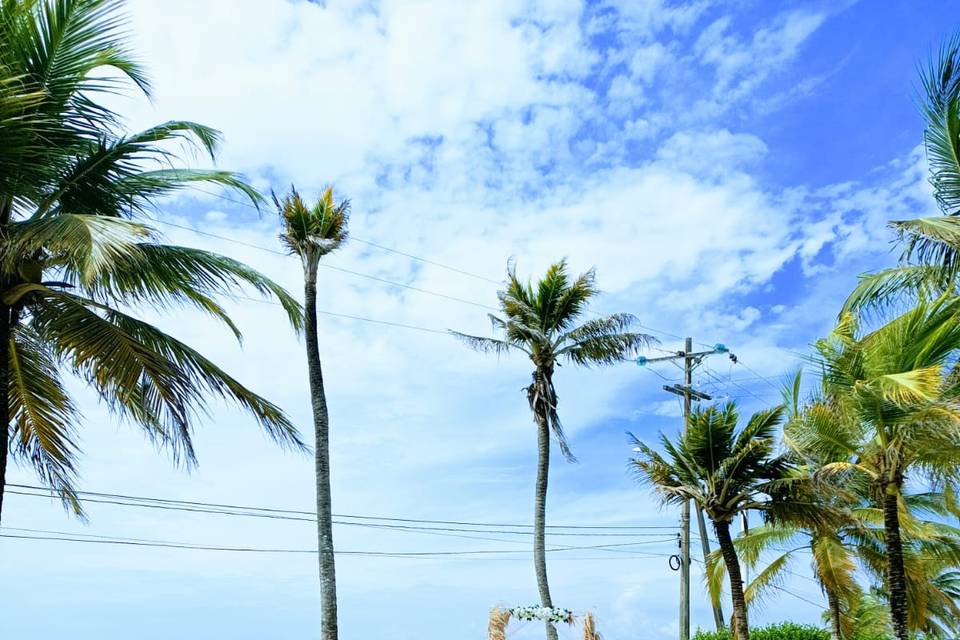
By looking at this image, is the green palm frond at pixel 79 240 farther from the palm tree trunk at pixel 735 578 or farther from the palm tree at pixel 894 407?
the palm tree trunk at pixel 735 578

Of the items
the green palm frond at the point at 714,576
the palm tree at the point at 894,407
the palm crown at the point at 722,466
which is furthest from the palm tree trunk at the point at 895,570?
the green palm frond at the point at 714,576

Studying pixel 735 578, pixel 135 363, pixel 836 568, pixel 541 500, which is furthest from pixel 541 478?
pixel 135 363

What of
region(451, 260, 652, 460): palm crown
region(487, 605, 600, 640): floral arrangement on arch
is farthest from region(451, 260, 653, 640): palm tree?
region(487, 605, 600, 640): floral arrangement on arch

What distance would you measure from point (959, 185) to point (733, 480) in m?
8.04

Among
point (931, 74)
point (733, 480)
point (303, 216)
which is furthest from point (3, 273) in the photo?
point (733, 480)

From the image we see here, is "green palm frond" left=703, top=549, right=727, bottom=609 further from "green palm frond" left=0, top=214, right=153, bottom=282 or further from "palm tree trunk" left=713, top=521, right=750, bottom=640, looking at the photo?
"green palm frond" left=0, top=214, right=153, bottom=282

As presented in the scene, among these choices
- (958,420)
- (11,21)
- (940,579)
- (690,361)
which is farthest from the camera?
(940,579)

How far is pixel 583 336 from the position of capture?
21.7m

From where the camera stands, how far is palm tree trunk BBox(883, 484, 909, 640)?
41.0 ft

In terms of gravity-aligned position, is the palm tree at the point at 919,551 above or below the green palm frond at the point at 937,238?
below

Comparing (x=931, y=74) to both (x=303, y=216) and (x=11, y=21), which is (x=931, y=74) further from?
(x=11, y=21)

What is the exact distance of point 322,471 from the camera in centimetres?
1370

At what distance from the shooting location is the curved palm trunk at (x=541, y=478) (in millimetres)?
19719

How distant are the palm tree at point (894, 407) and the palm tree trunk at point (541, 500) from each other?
25.9ft
